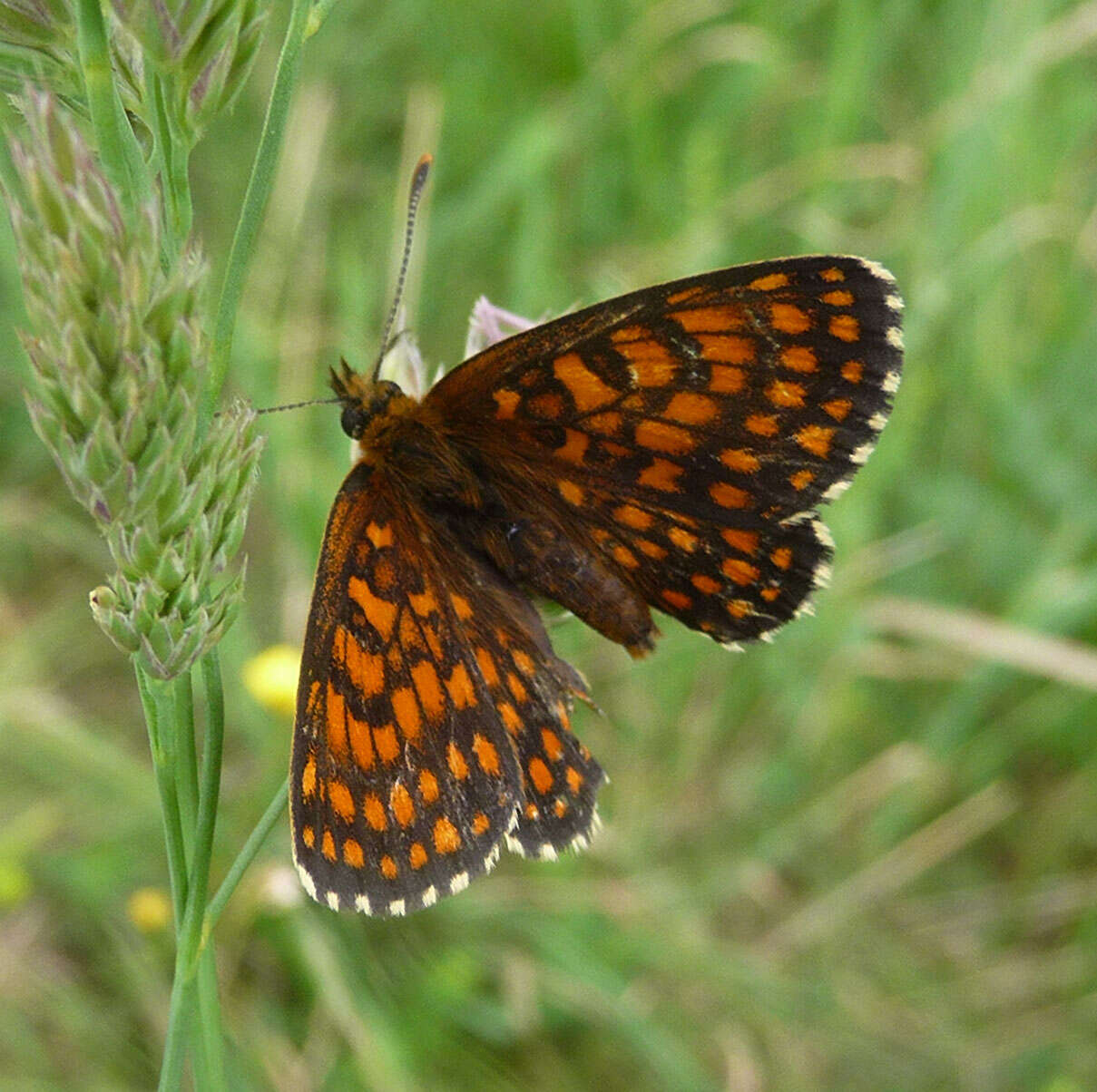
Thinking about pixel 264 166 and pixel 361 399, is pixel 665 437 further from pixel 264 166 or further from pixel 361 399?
pixel 264 166

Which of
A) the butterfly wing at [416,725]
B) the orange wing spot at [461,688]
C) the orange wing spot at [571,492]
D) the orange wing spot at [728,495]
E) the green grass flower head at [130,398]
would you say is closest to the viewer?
the green grass flower head at [130,398]

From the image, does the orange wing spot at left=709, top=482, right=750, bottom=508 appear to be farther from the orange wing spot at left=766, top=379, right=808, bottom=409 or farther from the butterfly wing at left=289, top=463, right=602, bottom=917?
the butterfly wing at left=289, top=463, right=602, bottom=917

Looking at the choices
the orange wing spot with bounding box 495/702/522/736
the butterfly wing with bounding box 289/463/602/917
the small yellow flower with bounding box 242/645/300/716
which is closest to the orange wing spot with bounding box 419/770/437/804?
the butterfly wing with bounding box 289/463/602/917

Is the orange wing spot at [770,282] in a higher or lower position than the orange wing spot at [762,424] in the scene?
higher

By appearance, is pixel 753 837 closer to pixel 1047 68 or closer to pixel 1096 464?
pixel 1096 464

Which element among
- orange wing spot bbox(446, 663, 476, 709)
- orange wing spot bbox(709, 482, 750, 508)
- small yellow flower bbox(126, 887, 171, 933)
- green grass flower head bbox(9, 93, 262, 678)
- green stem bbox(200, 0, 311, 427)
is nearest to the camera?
green grass flower head bbox(9, 93, 262, 678)

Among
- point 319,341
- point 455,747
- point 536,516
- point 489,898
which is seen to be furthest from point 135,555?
point 319,341

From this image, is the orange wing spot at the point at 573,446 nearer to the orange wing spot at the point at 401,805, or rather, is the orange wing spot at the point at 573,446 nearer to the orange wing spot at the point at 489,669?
the orange wing spot at the point at 489,669

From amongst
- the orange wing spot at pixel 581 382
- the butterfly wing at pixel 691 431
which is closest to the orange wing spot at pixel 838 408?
the butterfly wing at pixel 691 431
